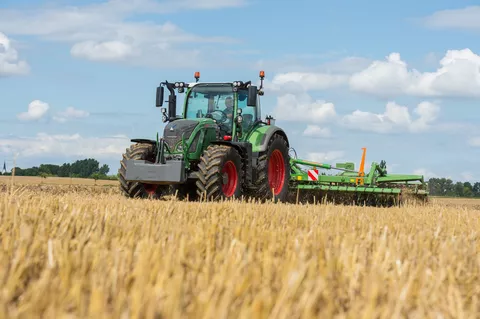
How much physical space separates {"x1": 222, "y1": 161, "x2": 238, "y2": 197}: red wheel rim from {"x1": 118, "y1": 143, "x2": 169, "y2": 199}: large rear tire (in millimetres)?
1263

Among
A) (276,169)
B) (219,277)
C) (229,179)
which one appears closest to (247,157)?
(229,179)

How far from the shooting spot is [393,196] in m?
13.6

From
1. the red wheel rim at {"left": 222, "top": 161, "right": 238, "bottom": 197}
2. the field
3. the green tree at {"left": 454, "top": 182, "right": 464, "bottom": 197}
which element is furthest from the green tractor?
the green tree at {"left": 454, "top": 182, "right": 464, "bottom": 197}

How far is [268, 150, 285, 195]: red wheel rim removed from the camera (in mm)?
12219

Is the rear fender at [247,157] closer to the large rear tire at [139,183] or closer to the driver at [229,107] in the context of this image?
the driver at [229,107]

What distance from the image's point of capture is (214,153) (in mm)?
9961

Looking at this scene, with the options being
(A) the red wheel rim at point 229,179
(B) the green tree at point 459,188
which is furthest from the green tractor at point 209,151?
(B) the green tree at point 459,188

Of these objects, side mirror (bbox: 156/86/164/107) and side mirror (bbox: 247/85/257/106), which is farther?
side mirror (bbox: 156/86/164/107)

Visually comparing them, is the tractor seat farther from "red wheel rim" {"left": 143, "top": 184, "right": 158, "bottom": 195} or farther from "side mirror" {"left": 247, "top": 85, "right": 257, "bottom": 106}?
"red wheel rim" {"left": 143, "top": 184, "right": 158, "bottom": 195}

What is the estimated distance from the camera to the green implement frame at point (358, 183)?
13.3 m

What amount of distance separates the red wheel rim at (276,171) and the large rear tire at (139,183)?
2159 mm

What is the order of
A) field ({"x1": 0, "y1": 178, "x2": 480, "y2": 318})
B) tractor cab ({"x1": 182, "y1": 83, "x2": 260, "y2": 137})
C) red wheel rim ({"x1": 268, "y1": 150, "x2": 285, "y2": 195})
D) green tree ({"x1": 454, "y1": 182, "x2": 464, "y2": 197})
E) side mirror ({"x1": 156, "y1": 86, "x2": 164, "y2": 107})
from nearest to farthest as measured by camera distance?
field ({"x1": 0, "y1": 178, "x2": 480, "y2": 318})
tractor cab ({"x1": 182, "y1": 83, "x2": 260, "y2": 137})
side mirror ({"x1": 156, "y1": 86, "x2": 164, "y2": 107})
red wheel rim ({"x1": 268, "y1": 150, "x2": 285, "y2": 195})
green tree ({"x1": 454, "y1": 182, "x2": 464, "y2": 197})

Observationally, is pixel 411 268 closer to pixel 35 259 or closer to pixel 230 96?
pixel 35 259

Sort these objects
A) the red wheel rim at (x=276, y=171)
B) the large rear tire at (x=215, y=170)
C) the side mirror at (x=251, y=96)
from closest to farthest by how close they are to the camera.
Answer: the large rear tire at (x=215, y=170) < the side mirror at (x=251, y=96) < the red wheel rim at (x=276, y=171)
